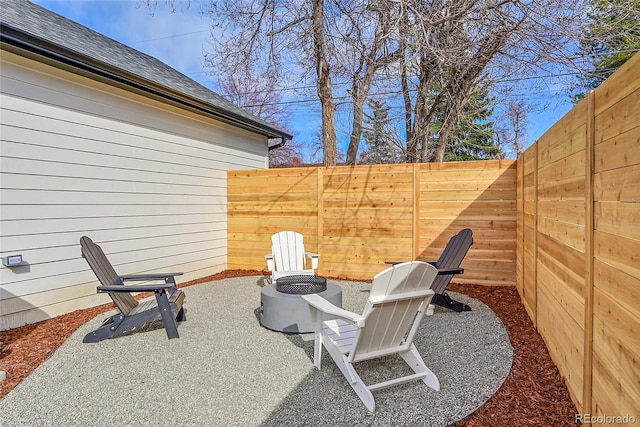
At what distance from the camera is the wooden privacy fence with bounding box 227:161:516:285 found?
5500 mm

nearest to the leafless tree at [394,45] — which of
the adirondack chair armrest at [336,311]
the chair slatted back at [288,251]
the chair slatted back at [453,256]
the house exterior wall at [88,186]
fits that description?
the house exterior wall at [88,186]

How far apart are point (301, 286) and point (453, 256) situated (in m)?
1.92

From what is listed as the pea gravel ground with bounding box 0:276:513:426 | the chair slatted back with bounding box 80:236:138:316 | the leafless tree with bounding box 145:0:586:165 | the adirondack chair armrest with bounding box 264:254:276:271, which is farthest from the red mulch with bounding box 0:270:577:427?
the leafless tree with bounding box 145:0:586:165

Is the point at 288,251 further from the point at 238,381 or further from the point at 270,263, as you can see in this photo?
the point at 238,381

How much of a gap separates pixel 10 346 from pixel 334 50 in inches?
267

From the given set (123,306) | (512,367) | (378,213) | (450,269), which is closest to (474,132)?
(378,213)

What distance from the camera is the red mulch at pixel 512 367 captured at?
86.3 inches

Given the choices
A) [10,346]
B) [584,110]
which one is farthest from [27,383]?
[584,110]

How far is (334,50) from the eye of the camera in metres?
7.28

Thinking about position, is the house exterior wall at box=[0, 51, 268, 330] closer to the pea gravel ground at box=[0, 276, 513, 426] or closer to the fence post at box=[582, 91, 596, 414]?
the pea gravel ground at box=[0, 276, 513, 426]

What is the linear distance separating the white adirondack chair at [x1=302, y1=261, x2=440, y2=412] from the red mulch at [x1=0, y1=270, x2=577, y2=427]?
46 cm

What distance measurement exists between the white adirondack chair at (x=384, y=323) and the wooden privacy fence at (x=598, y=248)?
2.83 ft

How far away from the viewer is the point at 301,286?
3.94 m

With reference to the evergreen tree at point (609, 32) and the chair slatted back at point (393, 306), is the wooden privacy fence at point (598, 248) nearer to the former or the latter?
the chair slatted back at point (393, 306)
